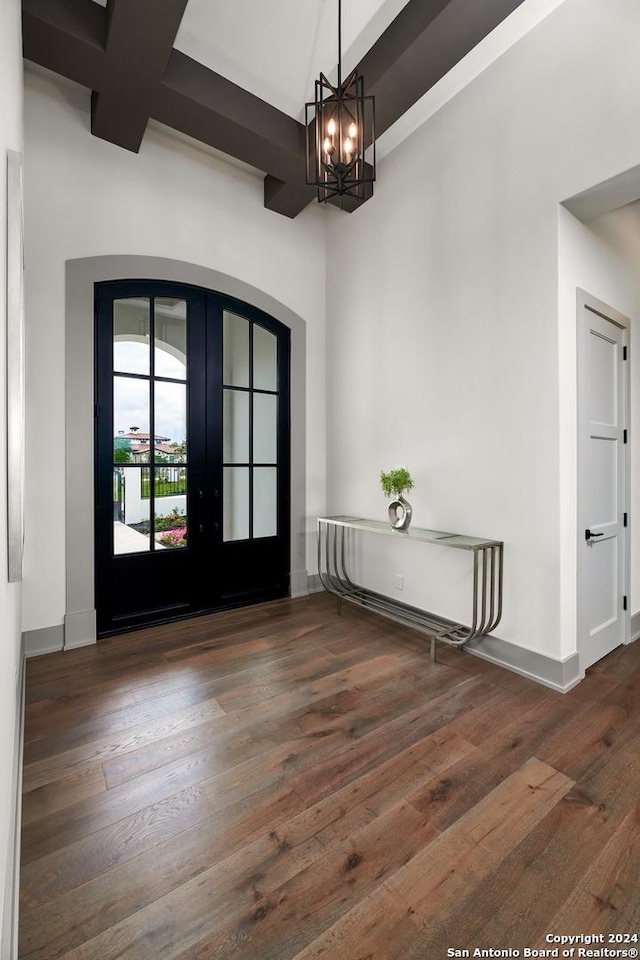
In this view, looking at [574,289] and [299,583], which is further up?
[574,289]

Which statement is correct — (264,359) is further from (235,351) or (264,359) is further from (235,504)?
(235,504)

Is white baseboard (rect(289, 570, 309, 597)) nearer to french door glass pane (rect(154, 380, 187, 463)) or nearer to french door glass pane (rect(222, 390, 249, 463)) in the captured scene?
french door glass pane (rect(222, 390, 249, 463))

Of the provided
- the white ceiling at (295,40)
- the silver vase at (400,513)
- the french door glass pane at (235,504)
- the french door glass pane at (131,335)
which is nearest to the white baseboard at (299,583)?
the french door glass pane at (235,504)

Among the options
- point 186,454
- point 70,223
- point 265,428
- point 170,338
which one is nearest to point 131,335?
point 170,338

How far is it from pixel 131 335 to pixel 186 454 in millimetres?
939

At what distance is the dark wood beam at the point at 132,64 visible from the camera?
2170 mm

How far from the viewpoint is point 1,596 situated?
3.76ft

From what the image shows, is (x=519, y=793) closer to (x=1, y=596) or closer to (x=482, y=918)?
(x=482, y=918)

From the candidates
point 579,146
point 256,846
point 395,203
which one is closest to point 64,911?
point 256,846

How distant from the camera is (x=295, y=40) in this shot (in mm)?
2617

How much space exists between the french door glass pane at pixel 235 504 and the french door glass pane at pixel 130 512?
0.62 metres

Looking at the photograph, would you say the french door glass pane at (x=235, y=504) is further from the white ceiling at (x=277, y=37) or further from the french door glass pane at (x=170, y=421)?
the white ceiling at (x=277, y=37)

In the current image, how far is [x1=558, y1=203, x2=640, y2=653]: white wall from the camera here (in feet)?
7.89

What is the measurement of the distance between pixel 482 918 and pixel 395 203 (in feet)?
13.1
